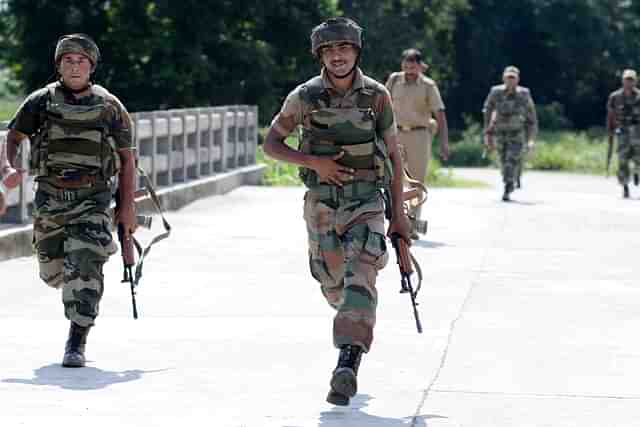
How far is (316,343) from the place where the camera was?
9.18m

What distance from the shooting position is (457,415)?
704cm

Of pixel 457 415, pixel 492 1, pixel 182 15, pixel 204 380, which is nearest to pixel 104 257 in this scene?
pixel 204 380

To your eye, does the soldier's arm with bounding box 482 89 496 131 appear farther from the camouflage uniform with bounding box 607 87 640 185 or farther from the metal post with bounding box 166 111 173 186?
the metal post with bounding box 166 111 173 186

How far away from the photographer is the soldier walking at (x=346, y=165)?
24.2ft

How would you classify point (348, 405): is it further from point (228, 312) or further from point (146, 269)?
point (146, 269)

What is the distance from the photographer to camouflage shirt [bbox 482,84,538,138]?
864 inches

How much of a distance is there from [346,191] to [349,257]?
0.95ft

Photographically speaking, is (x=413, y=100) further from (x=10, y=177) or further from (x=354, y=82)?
(x=354, y=82)

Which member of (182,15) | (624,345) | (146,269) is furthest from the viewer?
(182,15)

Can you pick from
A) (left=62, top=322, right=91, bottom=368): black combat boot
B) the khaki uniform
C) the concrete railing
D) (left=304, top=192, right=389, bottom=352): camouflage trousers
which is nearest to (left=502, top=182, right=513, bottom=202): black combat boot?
the concrete railing

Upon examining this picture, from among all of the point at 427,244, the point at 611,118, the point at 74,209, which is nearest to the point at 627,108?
the point at 611,118

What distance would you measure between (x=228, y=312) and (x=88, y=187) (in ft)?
7.56

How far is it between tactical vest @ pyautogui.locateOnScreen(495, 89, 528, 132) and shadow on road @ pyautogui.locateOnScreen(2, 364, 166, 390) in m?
14.3

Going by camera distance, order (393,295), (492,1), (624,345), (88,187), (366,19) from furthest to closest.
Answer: (492,1) < (366,19) < (393,295) < (624,345) < (88,187)
